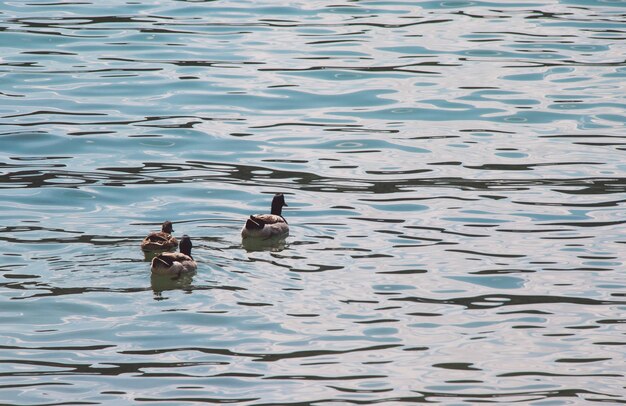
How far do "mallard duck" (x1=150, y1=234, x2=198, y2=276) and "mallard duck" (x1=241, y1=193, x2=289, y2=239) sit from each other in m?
1.30

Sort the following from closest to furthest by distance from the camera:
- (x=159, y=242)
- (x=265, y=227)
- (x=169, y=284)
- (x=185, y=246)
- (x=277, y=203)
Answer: (x=169, y=284) → (x=185, y=246) → (x=159, y=242) → (x=265, y=227) → (x=277, y=203)

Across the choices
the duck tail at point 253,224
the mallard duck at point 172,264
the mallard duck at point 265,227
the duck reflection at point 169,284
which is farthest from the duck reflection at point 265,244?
the duck reflection at point 169,284

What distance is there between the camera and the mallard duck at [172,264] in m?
15.2

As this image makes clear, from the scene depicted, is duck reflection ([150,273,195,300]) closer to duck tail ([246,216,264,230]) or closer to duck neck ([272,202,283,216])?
duck tail ([246,216,264,230])

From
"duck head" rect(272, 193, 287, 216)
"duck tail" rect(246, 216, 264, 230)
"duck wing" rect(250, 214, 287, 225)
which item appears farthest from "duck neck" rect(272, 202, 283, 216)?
"duck tail" rect(246, 216, 264, 230)

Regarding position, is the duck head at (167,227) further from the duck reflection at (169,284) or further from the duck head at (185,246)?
the duck reflection at (169,284)

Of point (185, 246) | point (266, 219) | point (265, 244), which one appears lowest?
point (265, 244)

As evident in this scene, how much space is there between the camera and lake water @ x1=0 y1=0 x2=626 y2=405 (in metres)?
13.1

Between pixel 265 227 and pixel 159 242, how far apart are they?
141 centimetres

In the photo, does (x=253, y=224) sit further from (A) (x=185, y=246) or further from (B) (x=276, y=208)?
(A) (x=185, y=246)

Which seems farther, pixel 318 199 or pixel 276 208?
pixel 318 199

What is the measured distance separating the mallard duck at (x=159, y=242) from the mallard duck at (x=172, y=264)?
446 millimetres

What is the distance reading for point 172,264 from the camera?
1521 centimetres

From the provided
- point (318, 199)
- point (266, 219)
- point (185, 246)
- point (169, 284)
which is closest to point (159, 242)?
point (185, 246)
